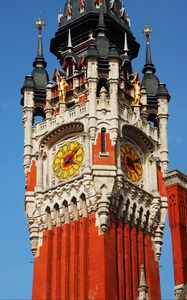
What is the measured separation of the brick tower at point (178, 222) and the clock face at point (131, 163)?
13.1 meters

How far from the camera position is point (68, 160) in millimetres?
46062

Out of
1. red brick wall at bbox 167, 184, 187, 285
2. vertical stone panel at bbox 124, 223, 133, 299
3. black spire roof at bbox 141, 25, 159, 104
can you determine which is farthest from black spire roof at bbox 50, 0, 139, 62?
red brick wall at bbox 167, 184, 187, 285

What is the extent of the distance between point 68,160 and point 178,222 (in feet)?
51.0

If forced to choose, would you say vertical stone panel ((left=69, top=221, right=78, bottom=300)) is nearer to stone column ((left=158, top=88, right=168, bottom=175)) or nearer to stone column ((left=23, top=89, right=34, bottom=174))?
stone column ((left=23, top=89, right=34, bottom=174))

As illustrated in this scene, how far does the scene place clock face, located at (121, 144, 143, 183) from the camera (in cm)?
4550

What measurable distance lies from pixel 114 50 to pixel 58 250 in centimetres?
1068

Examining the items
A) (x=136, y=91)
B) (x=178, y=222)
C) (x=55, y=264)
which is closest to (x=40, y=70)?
(x=136, y=91)

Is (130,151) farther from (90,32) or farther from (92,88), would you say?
(90,32)

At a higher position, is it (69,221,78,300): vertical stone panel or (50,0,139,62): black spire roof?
(50,0,139,62): black spire roof

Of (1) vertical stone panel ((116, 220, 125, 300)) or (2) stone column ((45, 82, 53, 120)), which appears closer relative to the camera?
(1) vertical stone panel ((116, 220, 125, 300))

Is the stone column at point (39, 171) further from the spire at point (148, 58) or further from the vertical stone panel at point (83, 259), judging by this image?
the spire at point (148, 58)

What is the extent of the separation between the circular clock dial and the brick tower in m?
13.6

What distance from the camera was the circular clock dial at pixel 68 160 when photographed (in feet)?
149

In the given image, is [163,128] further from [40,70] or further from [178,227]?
[178,227]
